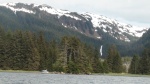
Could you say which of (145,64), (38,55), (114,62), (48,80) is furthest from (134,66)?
(48,80)

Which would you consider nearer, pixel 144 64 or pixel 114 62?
pixel 144 64

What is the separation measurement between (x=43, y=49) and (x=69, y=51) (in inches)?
479

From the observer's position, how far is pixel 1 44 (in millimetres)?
126125

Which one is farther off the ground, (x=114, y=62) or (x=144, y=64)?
(x=114, y=62)

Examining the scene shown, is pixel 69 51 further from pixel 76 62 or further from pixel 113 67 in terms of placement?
pixel 113 67

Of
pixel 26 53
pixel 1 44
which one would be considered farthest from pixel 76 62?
pixel 1 44

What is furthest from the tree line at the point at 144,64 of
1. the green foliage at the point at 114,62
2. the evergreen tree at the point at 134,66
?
the green foliage at the point at 114,62

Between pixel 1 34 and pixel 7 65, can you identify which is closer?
pixel 7 65

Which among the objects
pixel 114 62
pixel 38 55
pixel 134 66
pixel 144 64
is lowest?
pixel 134 66

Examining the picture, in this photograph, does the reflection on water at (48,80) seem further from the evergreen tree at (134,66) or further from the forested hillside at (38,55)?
the evergreen tree at (134,66)

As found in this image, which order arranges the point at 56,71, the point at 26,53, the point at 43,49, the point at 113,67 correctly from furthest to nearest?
the point at 113,67
the point at 43,49
the point at 26,53
the point at 56,71

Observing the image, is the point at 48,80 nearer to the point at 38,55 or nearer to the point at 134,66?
the point at 38,55

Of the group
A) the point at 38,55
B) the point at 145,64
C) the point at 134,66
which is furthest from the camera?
the point at 134,66

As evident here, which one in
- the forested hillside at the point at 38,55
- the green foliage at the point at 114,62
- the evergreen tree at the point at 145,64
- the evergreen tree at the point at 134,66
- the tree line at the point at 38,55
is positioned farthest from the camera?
the evergreen tree at the point at 134,66
